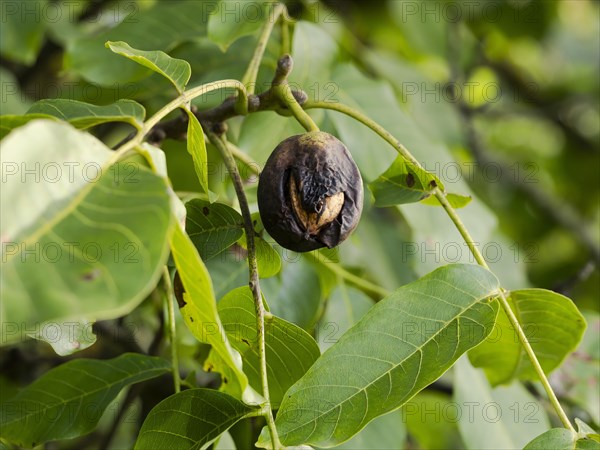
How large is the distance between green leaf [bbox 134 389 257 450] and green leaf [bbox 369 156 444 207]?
0.37 meters

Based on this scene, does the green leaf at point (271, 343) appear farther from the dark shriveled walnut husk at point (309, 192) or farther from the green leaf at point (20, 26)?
the green leaf at point (20, 26)

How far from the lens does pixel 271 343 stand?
0.97m

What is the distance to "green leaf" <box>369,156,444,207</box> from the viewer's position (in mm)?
1008

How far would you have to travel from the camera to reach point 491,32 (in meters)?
2.86

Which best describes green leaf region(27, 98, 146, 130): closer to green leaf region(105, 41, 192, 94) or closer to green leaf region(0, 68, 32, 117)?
green leaf region(105, 41, 192, 94)

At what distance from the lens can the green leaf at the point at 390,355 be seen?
34.0 inches

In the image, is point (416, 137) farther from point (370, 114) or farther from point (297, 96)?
point (297, 96)

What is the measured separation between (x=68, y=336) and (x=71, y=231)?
15.0 inches

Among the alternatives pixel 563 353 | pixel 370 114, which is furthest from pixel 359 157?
pixel 563 353

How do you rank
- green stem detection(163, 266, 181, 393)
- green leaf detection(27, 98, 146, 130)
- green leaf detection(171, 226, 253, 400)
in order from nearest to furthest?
1. green leaf detection(171, 226, 253, 400)
2. green leaf detection(27, 98, 146, 130)
3. green stem detection(163, 266, 181, 393)

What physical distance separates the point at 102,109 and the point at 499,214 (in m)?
2.19

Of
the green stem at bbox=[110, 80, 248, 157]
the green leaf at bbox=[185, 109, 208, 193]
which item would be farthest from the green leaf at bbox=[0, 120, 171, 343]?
the green leaf at bbox=[185, 109, 208, 193]

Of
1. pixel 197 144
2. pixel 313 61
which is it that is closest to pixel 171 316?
pixel 197 144

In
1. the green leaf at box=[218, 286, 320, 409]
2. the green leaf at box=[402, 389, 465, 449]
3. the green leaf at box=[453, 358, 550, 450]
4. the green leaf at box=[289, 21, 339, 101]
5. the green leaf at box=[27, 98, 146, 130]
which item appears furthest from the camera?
the green leaf at box=[402, 389, 465, 449]
